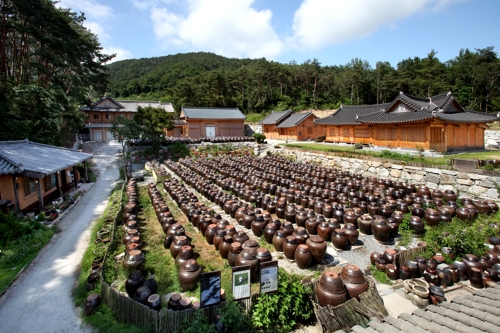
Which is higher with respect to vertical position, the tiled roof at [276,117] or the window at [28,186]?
the tiled roof at [276,117]

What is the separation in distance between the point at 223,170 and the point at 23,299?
470 inches

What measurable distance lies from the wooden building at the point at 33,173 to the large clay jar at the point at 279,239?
895cm

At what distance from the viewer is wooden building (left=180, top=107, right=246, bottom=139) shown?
104 feet

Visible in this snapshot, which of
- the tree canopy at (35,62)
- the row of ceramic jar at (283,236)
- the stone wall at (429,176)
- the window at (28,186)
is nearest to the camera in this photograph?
the row of ceramic jar at (283,236)

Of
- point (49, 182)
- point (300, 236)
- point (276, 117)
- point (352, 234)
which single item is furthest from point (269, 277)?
point (276, 117)

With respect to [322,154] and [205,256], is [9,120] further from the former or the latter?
[322,154]

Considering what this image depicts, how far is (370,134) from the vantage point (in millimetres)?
20953

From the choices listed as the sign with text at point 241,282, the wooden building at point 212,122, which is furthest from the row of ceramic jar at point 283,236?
the wooden building at point 212,122

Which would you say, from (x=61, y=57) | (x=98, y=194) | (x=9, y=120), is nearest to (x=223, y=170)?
(x=98, y=194)

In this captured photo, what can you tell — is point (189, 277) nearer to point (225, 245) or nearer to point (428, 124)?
point (225, 245)

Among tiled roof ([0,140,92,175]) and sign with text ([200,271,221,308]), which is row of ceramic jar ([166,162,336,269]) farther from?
tiled roof ([0,140,92,175])

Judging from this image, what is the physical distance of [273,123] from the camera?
110 ft

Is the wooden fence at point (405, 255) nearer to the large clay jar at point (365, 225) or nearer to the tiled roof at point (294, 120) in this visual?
the large clay jar at point (365, 225)

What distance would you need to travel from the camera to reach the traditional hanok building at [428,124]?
15805mm
